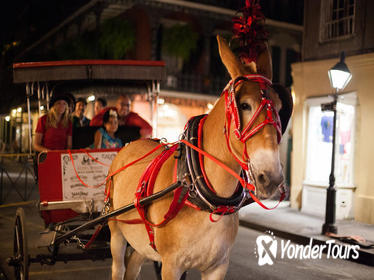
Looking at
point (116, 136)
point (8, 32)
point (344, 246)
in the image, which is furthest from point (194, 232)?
point (8, 32)

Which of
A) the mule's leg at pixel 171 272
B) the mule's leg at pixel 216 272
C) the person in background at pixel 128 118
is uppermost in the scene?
the person in background at pixel 128 118

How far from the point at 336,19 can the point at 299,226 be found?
20.7 feet

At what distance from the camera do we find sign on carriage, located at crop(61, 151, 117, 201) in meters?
5.04

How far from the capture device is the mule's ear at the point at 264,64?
2477 mm

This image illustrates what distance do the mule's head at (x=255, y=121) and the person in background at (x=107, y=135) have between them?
10.3ft

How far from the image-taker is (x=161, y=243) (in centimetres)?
276

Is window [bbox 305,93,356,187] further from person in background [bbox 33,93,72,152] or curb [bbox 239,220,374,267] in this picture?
person in background [bbox 33,93,72,152]

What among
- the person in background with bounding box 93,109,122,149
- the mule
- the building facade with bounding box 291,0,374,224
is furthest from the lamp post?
the mule

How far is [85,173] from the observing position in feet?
16.9

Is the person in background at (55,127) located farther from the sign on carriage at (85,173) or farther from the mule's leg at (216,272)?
the mule's leg at (216,272)

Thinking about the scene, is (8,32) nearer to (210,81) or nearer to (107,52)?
(107,52)

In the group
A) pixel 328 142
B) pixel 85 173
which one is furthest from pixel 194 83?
pixel 85 173

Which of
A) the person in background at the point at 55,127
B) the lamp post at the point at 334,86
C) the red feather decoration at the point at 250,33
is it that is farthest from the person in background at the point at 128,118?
the lamp post at the point at 334,86

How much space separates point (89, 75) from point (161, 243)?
329 centimetres
